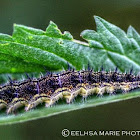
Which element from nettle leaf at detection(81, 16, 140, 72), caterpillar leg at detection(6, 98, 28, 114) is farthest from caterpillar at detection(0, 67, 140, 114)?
nettle leaf at detection(81, 16, 140, 72)

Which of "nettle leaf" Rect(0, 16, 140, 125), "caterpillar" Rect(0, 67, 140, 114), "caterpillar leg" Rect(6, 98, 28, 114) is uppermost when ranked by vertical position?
"nettle leaf" Rect(0, 16, 140, 125)

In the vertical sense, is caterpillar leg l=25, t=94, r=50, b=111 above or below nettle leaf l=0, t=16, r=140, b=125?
below

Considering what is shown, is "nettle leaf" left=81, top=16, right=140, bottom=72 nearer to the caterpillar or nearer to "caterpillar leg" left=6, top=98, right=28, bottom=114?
the caterpillar

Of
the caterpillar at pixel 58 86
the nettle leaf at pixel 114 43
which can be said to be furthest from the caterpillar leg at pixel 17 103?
the nettle leaf at pixel 114 43

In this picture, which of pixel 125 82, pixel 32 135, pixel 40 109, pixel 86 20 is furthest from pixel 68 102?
pixel 86 20

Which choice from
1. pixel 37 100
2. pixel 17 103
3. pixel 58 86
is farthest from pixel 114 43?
pixel 17 103

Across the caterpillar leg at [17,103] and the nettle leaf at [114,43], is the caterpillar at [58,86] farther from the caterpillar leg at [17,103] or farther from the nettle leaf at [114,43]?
the nettle leaf at [114,43]

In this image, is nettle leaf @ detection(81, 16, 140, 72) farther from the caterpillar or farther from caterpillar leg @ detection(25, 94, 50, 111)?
caterpillar leg @ detection(25, 94, 50, 111)

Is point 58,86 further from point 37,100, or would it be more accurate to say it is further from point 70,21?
point 70,21
